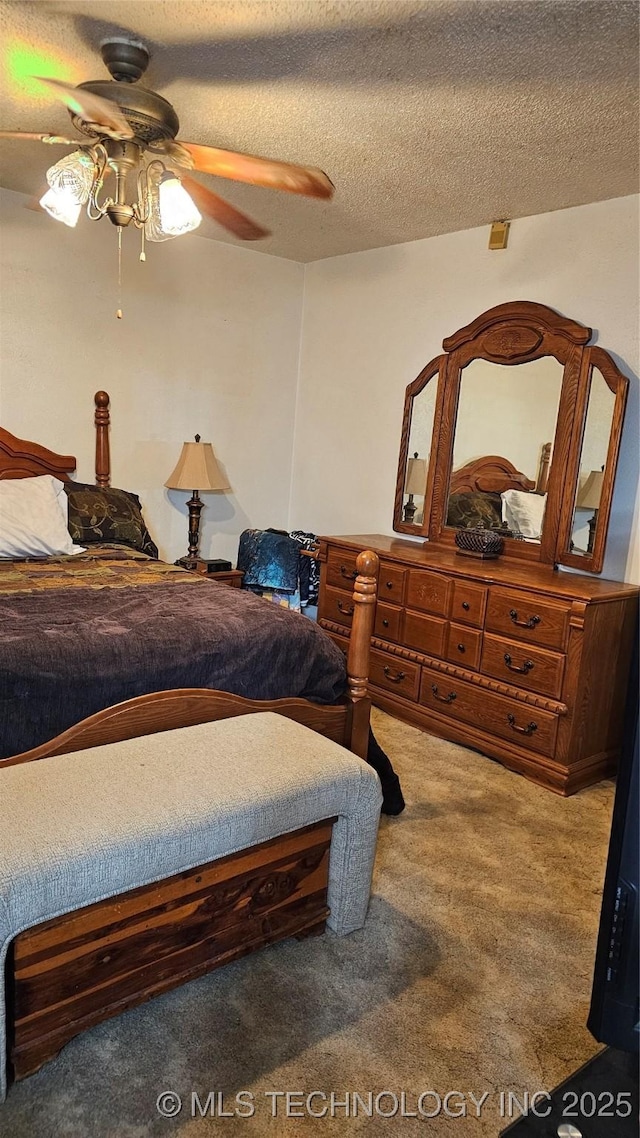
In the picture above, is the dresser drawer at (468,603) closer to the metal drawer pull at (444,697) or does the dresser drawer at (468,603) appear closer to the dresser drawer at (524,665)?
the dresser drawer at (524,665)

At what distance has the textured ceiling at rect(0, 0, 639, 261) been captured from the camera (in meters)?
1.78

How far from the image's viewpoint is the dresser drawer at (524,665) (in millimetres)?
2754

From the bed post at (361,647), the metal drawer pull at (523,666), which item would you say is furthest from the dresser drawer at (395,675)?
the bed post at (361,647)

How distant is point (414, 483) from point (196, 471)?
48.3 inches

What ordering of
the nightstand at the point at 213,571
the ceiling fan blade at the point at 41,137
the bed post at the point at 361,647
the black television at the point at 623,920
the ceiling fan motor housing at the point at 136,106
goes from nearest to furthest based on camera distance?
the black television at the point at 623,920, the ceiling fan motor housing at the point at 136,106, the ceiling fan blade at the point at 41,137, the bed post at the point at 361,647, the nightstand at the point at 213,571

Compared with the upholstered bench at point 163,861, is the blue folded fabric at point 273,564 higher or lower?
higher

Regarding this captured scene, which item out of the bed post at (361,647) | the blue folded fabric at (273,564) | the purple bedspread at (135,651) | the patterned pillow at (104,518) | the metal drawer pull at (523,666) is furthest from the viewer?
the blue folded fabric at (273,564)

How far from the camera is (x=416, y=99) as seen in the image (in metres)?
2.18

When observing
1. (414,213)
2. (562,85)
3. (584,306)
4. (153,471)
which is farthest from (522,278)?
(153,471)

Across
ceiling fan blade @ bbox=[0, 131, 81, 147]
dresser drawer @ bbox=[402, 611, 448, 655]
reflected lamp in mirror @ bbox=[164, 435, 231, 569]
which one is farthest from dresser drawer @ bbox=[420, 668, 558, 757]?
ceiling fan blade @ bbox=[0, 131, 81, 147]

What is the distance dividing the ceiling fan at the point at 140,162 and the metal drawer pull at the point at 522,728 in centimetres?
210

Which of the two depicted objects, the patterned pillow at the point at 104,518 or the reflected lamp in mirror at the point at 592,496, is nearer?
the reflected lamp in mirror at the point at 592,496

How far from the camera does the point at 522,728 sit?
2.88m

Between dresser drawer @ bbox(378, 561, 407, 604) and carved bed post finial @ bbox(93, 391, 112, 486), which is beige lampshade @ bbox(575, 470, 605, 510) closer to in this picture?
dresser drawer @ bbox(378, 561, 407, 604)
